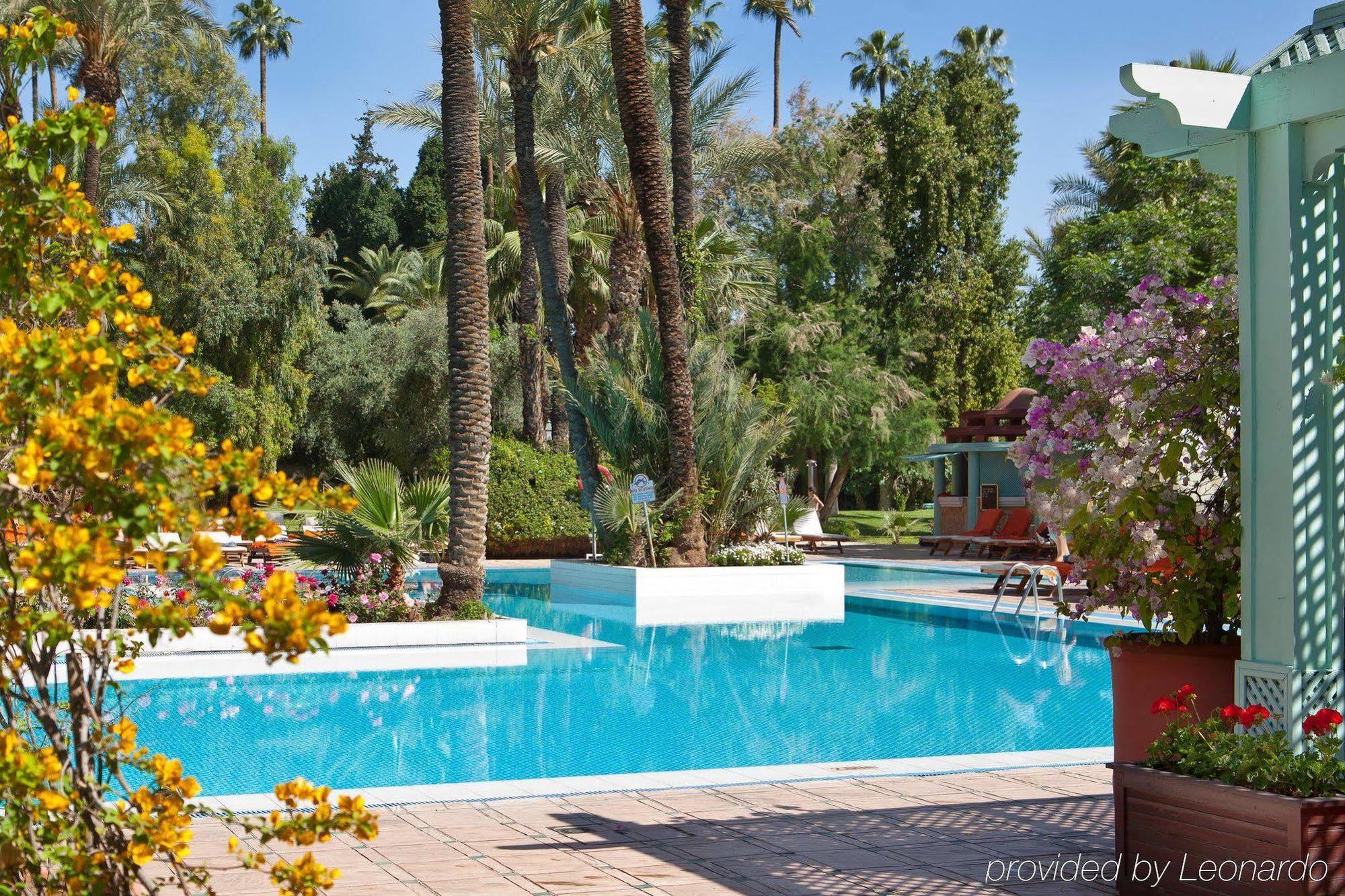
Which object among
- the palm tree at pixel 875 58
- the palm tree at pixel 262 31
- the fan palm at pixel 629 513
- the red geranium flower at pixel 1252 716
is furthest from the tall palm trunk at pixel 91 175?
the palm tree at pixel 875 58

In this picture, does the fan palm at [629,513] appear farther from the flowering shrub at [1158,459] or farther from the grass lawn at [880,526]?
the grass lawn at [880,526]

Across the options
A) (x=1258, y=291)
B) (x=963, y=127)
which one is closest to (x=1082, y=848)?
(x=1258, y=291)

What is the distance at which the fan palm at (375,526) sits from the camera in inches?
484

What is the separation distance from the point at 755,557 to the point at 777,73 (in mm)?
35620

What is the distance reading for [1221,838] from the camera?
164 inches

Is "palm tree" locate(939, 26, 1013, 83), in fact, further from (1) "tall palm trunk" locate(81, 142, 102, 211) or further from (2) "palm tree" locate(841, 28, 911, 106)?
(1) "tall palm trunk" locate(81, 142, 102, 211)

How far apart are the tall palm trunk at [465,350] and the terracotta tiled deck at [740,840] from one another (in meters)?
6.59

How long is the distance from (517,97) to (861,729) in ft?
43.8

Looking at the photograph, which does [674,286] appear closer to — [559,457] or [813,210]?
[559,457]

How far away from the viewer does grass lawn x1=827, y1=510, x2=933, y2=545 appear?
113 ft

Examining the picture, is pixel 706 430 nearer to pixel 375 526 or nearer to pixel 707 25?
pixel 375 526

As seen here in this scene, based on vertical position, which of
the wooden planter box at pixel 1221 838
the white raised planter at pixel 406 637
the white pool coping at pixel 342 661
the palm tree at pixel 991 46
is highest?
the palm tree at pixel 991 46

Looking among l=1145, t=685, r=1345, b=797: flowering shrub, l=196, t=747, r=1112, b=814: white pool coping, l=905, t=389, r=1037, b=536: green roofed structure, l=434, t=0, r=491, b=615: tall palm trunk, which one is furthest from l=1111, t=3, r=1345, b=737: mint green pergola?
l=905, t=389, r=1037, b=536: green roofed structure

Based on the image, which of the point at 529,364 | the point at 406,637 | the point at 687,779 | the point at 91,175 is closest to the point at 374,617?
the point at 406,637
